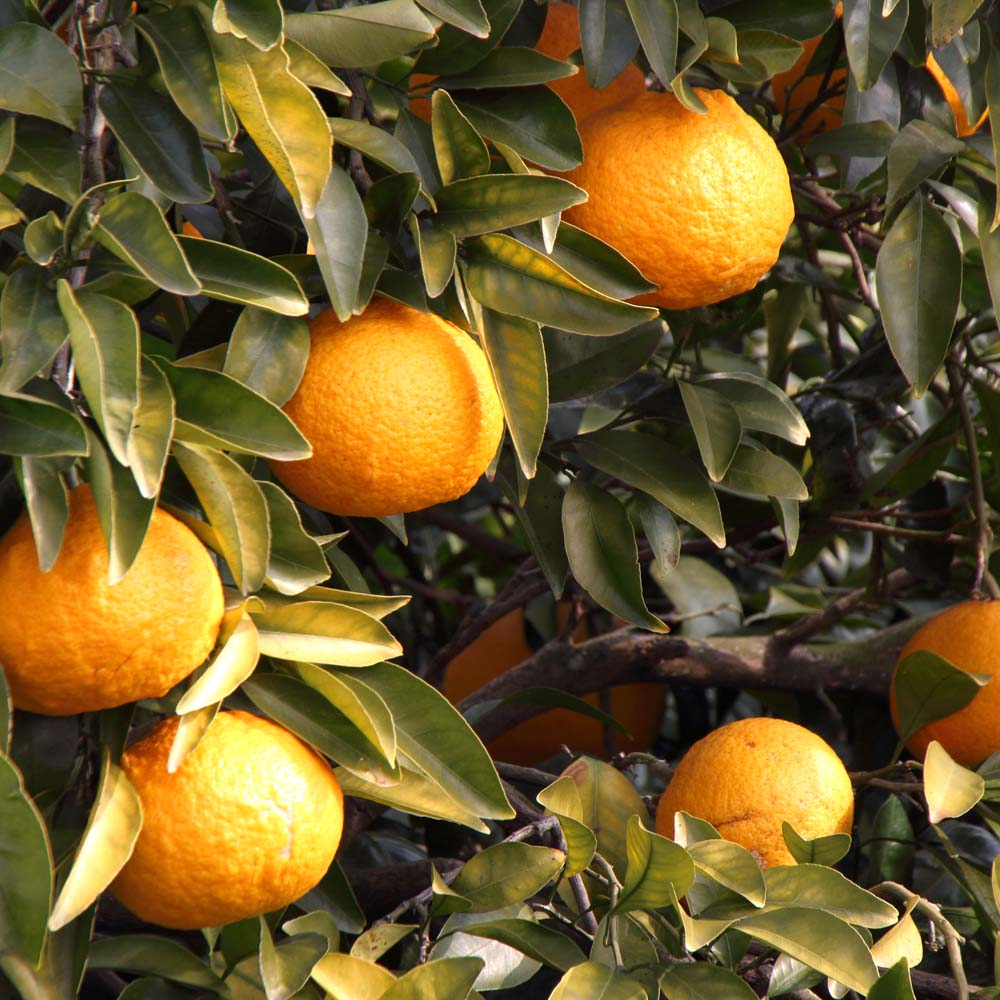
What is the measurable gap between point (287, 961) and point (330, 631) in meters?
0.24

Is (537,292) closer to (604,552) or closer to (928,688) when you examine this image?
(604,552)

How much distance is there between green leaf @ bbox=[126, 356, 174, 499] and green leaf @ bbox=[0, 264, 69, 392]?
2.2 inches

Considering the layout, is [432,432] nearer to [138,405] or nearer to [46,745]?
[138,405]

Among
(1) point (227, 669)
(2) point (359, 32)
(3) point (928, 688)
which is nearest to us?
(1) point (227, 669)

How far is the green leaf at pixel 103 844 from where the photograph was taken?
70 cm

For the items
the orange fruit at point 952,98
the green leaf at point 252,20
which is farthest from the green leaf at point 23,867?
the orange fruit at point 952,98

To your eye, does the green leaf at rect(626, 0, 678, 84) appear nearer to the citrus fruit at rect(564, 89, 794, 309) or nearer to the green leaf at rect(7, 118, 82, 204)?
the citrus fruit at rect(564, 89, 794, 309)

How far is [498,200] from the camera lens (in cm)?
90

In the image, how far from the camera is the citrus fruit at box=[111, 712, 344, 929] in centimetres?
79

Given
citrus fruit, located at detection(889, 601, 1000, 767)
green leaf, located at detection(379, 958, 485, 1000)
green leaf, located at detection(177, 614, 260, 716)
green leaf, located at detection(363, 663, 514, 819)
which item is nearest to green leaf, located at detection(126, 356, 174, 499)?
green leaf, located at detection(177, 614, 260, 716)

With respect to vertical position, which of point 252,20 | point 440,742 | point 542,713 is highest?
point 252,20

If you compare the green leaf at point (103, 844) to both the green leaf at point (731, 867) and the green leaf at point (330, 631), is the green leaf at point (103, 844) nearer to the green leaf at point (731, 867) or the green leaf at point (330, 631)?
the green leaf at point (330, 631)

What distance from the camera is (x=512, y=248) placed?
3.01 feet

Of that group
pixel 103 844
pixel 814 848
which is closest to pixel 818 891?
pixel 814 848
